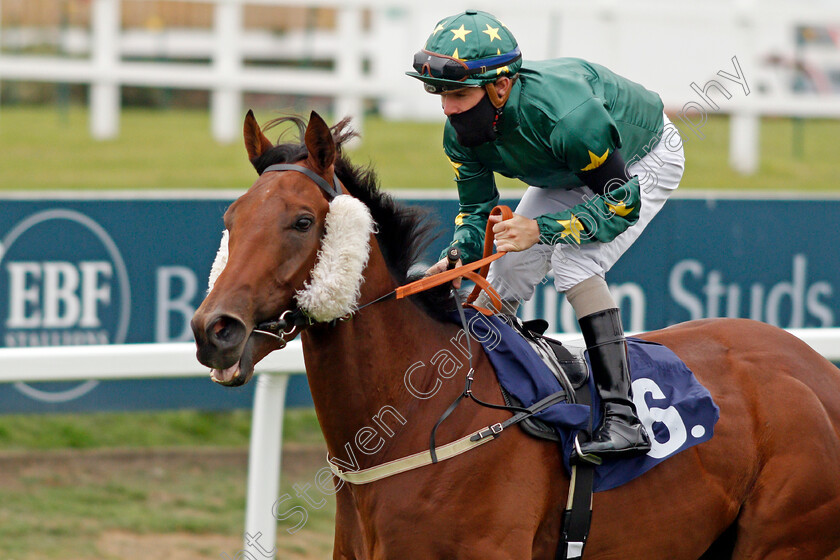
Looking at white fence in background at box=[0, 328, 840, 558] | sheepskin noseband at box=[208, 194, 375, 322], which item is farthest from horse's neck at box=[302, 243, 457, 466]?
white fence in background at box=[0, 328, 840, 558]

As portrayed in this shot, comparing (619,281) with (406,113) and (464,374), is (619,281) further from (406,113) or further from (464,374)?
(406,113)

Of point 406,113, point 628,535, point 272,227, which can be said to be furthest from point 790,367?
point 406,113

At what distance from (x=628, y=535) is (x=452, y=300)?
82cm

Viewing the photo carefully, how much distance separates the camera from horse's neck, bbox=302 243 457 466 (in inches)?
106

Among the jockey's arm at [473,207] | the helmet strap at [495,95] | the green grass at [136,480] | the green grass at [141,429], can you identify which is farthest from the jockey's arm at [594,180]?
the green grass at [141,429]

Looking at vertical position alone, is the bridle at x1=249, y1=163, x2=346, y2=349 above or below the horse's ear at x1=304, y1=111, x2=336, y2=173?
below

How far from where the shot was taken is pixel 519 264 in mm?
3215

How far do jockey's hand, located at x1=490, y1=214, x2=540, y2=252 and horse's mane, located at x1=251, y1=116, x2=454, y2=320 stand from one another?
0.61 ft

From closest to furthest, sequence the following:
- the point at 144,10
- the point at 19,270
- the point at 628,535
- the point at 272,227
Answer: the point at 272,227 → the point at 628,535 → the point at 19,270 → the point at 144,10

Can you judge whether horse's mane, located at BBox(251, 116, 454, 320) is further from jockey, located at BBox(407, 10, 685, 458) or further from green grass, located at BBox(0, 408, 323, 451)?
green grass, located at BBox(0, 408, 323, 451)

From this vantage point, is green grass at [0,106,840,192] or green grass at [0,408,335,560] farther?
green grass at [0,106,840,192]

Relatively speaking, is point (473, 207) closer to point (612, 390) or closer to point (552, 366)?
point (552, 366)

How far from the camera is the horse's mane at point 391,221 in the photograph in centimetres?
280

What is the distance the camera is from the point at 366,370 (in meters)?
2.73
